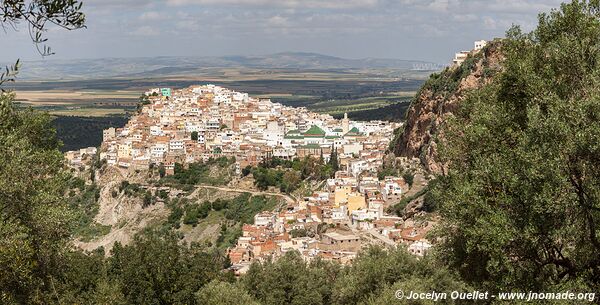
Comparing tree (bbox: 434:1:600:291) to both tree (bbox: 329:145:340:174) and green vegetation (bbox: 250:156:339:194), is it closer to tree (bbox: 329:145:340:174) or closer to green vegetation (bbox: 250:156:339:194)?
green vegetation (bbox: 250:156:339:194)

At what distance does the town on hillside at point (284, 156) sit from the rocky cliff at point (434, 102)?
1569mm

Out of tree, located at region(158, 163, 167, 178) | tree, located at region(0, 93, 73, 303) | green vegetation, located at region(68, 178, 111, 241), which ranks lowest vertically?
green vegetation, located at region(68, 178, 111, 241)

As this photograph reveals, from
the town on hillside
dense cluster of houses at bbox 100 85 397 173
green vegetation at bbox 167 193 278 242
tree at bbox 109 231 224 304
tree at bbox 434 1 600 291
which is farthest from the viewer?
dense cluster of houses at bbox 100 85 397 173

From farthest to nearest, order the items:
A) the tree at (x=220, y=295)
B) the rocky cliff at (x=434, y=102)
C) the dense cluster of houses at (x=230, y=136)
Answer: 1. the dense cluster of houses at (x=230, y=136)
2. the rocky cliff at (x=434, y=102)
3. the tree at (x=220, y=295)

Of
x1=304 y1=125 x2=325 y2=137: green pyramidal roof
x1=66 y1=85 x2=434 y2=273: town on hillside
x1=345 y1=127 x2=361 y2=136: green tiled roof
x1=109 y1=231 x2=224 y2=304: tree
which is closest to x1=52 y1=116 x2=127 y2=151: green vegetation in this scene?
x1=66 y1=85 x2=434 y2=273: town on hillside

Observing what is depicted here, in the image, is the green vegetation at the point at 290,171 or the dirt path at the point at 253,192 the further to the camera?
the green vegetation at the point at 290,171

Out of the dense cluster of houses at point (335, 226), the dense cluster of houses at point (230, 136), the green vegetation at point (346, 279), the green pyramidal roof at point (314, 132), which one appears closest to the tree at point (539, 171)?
the green vegetation at point (346, 279)

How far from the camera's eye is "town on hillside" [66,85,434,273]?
39.0m

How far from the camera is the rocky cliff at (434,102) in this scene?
157 feet

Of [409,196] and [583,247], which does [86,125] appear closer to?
[409,196]

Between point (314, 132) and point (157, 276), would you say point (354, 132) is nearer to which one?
point (314, 132)

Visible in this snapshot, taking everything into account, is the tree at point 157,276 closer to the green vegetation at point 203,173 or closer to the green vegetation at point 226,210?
the green vegetation at point 226,210

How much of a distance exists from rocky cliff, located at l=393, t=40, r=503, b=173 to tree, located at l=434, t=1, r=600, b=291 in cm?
3433

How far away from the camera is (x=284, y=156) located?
65.2 meters
